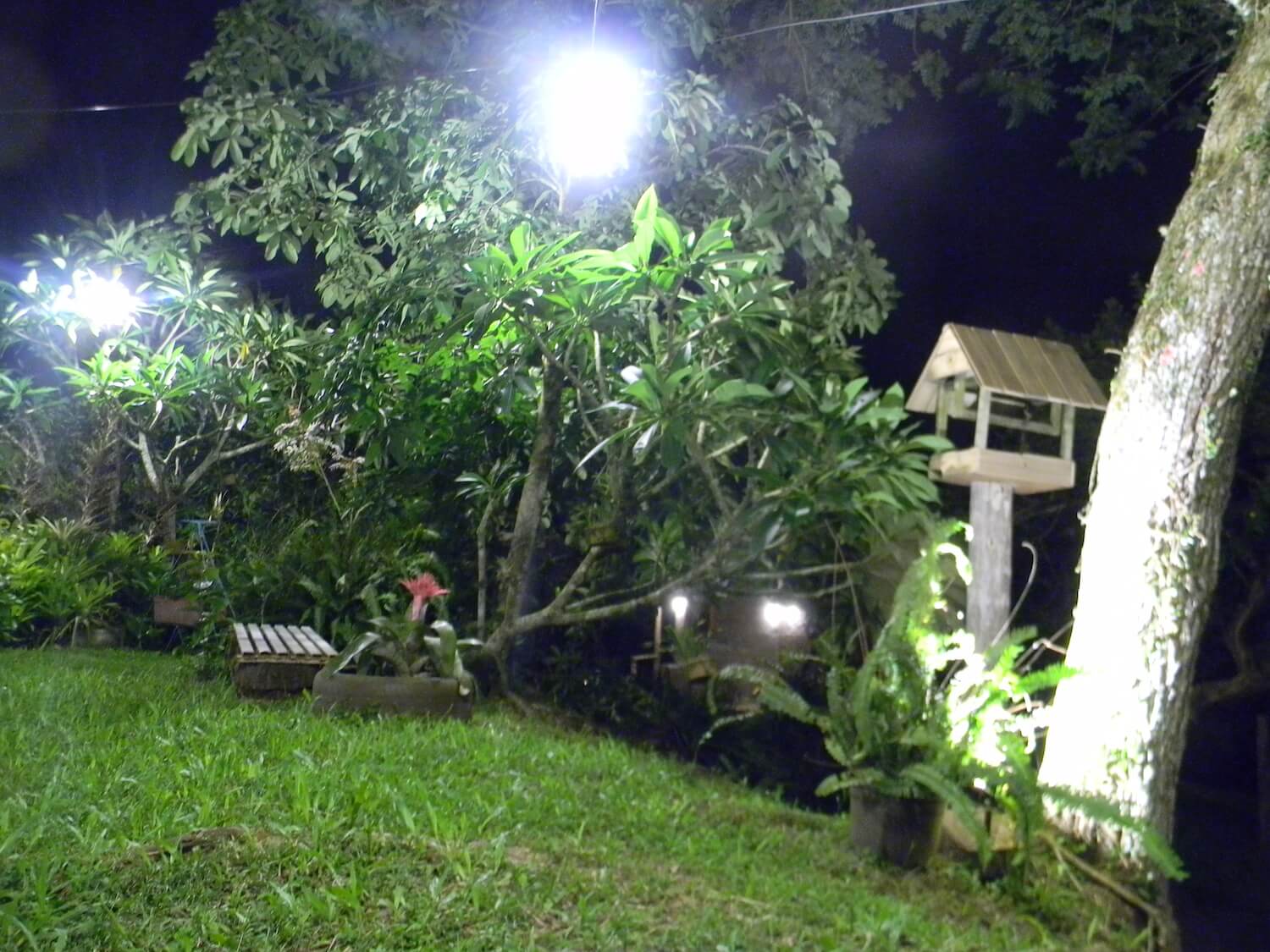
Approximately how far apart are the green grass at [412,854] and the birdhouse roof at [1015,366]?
2.07 meters

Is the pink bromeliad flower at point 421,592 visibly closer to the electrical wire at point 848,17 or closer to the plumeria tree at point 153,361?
the plumeria tree at point 153,361

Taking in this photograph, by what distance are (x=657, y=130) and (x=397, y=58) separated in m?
1.47

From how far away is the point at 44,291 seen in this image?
27.4 feet

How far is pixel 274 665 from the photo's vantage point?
5.12m

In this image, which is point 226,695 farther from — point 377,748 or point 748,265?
point 748,265

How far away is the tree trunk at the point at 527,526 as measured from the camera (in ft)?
18.3

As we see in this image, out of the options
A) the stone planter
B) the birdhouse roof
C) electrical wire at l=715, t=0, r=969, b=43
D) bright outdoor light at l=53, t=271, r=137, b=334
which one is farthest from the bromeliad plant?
bright outdoor light at l=53, t=271, r=137, b=334

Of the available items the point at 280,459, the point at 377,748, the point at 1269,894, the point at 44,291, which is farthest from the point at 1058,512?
the point at 44,291

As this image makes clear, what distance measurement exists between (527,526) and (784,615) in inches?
65.9

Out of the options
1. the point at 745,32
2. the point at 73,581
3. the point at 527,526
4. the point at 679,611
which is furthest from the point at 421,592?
the point at 745,32

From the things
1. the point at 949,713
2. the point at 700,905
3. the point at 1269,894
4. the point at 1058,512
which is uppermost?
the point at 1058,512

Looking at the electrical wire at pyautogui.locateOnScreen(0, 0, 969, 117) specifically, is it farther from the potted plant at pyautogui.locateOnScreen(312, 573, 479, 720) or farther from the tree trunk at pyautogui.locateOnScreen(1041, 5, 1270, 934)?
the potted plant at pyautogui.locateOnScreen(312, 573, 479, 720)

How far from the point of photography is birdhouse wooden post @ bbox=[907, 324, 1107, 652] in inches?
188

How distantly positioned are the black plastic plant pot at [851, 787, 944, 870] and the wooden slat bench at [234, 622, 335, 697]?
274 cm
